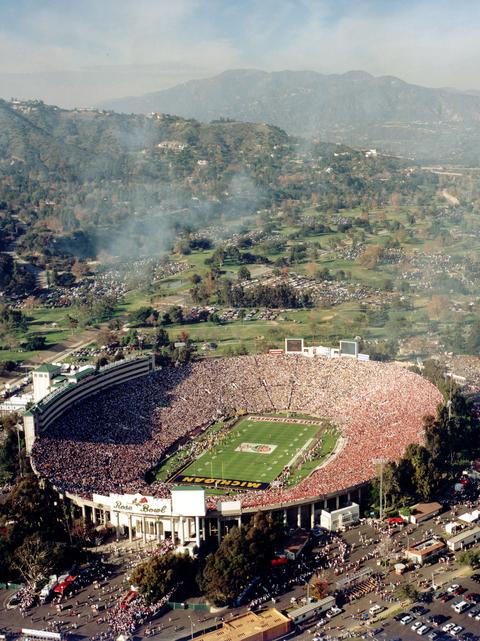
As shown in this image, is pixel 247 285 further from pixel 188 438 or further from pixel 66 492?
pixel 66 492

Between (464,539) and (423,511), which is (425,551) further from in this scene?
(423,511)

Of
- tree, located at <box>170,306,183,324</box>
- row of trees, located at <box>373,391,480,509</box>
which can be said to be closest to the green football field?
row of trees, located at <box>373,391,480,509</box>

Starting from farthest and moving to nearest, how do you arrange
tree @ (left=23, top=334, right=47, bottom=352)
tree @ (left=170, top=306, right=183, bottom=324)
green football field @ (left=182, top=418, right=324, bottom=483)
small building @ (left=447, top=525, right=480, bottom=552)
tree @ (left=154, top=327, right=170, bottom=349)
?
1. tree @ (left=170, top=306, right=183, bottom=324)
2. tree @ (left=23, top=334, right=47, bottom=352)
3. tree @ (left=154, top=327, right=170, bottom=349)
4. green football field @ (left=182, top=418, right=324, bottom=483)
5. small building @ (left=447, top=525, right=480, bottom=552)

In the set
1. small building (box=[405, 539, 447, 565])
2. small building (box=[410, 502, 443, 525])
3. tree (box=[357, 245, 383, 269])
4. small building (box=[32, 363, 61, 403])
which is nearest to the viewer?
small building (box=[405, 539, 447, 565])

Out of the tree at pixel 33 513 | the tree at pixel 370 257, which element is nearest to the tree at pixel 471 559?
the tree at pixel 33 513

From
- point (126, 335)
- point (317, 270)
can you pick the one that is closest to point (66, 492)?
point (126, 335)

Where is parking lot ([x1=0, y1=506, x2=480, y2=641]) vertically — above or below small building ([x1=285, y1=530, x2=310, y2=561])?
below

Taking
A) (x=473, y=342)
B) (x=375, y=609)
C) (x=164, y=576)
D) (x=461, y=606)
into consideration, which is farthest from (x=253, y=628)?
(x=473, y=342)

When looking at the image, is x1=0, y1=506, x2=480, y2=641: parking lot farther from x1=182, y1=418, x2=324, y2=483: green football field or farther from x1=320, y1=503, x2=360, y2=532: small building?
x1=182, y1=418, x2=324, y2=483: green football field
